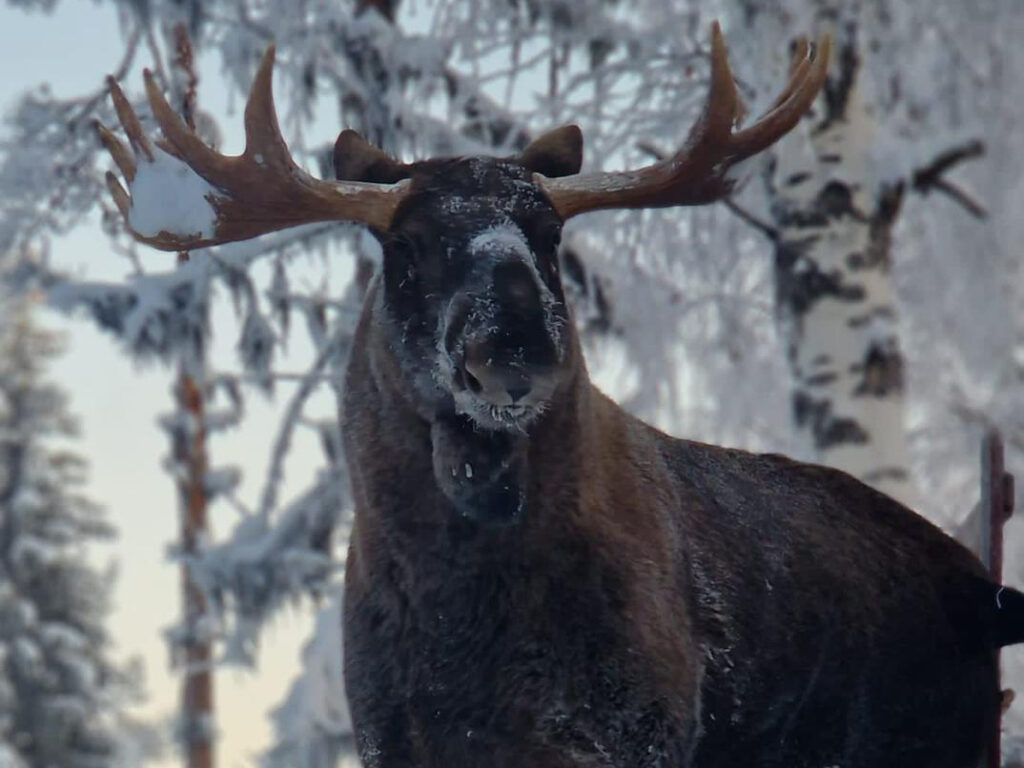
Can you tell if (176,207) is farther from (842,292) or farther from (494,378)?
(842,292)

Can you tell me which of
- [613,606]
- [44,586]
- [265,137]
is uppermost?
[265,137]

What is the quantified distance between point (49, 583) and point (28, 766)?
2.70 m

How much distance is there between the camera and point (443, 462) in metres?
Result: 3.03

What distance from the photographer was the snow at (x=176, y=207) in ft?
10.9

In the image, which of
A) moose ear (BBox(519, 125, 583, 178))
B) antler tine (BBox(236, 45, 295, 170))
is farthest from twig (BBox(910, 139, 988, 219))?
antler tine (BBox(236, 45, 295, 170))

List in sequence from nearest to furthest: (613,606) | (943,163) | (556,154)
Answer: (613,606)
(556,154)
(943,163)

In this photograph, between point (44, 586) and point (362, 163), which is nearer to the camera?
point (362, 163)

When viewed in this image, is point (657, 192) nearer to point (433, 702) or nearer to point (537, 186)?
point (537, 186)

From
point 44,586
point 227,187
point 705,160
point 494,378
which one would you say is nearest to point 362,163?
point 227,187

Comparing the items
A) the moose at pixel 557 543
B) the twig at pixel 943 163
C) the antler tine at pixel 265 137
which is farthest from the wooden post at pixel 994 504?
the twig at pixel 943 163

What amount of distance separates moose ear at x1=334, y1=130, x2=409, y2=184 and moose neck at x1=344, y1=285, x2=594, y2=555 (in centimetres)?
26

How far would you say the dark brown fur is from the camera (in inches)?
117

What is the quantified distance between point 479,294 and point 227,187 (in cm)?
→ 72

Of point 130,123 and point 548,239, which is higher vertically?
point 130,123
